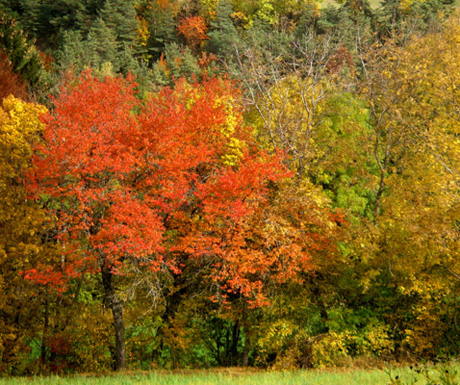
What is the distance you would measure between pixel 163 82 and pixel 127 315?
39.5 metres

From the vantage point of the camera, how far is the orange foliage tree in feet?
56.0

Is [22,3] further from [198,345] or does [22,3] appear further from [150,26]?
[198,345]

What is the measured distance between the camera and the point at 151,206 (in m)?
19.7

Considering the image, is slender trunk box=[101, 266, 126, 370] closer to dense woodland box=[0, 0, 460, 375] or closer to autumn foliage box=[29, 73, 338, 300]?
dense woodland box=[0, 0, 460, 375]

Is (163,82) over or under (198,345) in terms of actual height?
over

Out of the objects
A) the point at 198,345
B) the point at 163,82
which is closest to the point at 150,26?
the point at 163,82

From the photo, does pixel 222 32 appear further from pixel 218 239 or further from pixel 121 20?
pixel 218 239

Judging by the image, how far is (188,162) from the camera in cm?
1920

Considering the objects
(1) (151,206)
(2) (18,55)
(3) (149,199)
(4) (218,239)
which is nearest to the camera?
(3) (149,199)

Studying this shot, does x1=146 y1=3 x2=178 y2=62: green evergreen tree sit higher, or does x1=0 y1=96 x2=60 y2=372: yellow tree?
x1=146 y1=3 x2=178 y2=62: green evergreen tree

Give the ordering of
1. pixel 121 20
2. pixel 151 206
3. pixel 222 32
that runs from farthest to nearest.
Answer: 1. pixel 121 20
2. pixel 222 32
3. pixel 151 206

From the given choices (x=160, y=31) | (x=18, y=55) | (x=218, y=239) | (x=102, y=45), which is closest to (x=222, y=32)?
(x=160, y=31)

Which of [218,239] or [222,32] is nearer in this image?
[218,239]

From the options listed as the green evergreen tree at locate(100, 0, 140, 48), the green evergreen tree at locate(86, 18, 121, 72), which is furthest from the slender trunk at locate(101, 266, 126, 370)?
the green evergreen tree at locate(100, 0, 140, 48)
